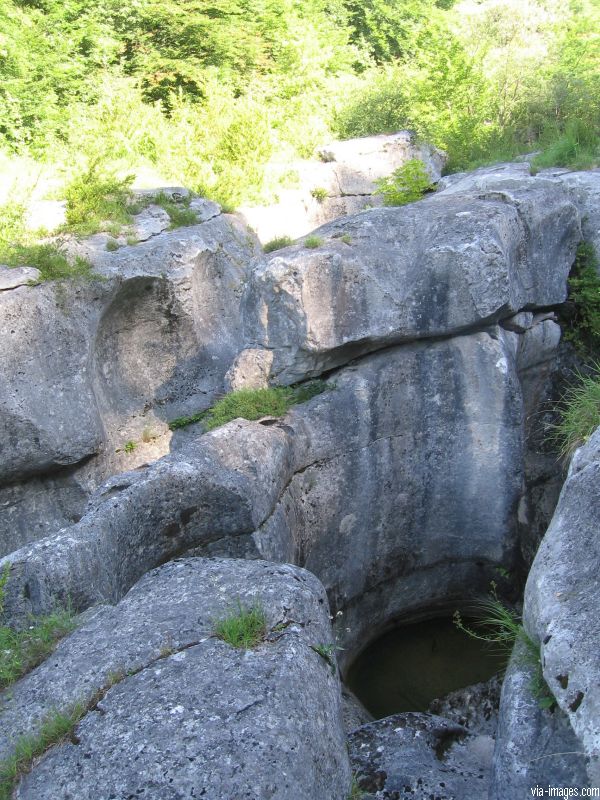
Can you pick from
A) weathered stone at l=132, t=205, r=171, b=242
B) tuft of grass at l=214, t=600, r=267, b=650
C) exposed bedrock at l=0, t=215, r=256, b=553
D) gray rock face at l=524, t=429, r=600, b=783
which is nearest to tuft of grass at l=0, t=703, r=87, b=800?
tuft of grass at l=214, t=600, r=267, b=650

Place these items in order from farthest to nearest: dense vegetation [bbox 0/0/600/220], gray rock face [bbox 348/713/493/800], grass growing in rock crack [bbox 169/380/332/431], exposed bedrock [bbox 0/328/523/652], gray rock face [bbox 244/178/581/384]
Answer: dense vegetation [bbox 0/0/600/220]
gray rock face [bbox 244/178/581/384]
grass growing in rock crack [bbox 169/380/332/431]
exposed bedrock [bbox 0/328/523/652]
gray rock face [bbox 348/713/493/800]

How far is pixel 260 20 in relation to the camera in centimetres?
1561

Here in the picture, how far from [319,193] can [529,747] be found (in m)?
10.3

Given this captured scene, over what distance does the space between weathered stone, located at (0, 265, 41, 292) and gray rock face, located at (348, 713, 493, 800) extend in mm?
6235

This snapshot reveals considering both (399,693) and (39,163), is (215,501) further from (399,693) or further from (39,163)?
(39,163)

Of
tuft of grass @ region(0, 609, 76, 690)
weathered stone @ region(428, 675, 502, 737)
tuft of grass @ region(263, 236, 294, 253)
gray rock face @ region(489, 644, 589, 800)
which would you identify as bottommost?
weathered stone @ region(428, 675, 502, 737)

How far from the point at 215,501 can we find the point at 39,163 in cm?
775

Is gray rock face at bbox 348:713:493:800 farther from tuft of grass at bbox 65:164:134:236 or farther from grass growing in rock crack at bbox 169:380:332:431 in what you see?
tuft of grass at bbox 65:164:134:236

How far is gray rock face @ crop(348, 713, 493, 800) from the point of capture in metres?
4.95

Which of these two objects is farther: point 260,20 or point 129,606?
point 260,20

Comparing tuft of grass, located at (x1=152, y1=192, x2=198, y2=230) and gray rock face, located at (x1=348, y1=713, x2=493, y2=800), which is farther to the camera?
tuft of grass, located at (x1=152, y1=192, x2=198, y2=230)

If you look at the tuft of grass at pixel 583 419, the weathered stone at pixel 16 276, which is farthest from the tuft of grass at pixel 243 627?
the weathered stone at pixel 16 276

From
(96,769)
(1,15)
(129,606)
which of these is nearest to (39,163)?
(1,15)

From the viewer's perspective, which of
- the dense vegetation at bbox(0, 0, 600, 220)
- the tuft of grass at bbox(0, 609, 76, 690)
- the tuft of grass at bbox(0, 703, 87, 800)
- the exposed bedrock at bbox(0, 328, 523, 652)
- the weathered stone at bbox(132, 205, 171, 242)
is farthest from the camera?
the dense vegetation at bbox(0, 0, 600, 220)
